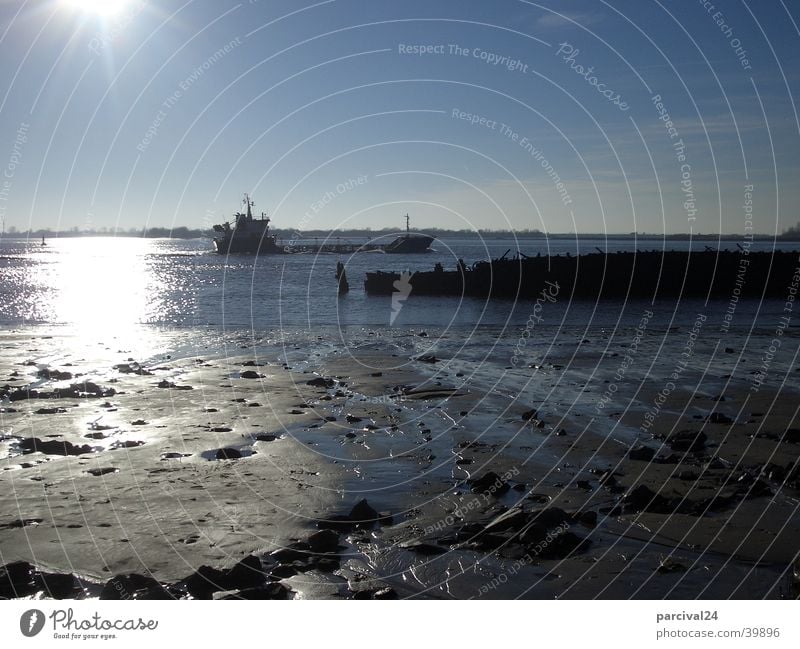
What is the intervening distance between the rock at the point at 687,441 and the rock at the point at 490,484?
3441 mm

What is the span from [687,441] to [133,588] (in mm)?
8966

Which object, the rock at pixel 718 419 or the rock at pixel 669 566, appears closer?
the rock at pixel 669 566

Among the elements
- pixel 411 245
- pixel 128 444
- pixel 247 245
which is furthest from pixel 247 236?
pixel 128 444

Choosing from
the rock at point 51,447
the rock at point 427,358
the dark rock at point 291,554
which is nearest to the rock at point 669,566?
the dark rock at point 291,554

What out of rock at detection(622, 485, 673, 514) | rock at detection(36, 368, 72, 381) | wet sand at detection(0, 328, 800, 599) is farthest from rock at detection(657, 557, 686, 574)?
rock at detection(36, 368, 72, 381)

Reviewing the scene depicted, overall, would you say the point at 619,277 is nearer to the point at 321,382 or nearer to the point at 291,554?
the point at 321,382

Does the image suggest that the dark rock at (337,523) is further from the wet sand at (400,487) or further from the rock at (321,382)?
the rock at (321,382)

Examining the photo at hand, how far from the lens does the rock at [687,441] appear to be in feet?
37.9

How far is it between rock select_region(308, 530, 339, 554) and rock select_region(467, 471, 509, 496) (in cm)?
244

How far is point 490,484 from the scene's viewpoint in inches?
387

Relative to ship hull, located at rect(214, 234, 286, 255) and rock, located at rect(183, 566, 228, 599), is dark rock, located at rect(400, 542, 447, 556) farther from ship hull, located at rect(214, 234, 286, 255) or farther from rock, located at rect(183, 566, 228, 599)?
ship hull, located at rect(214, 234, 286, 255)

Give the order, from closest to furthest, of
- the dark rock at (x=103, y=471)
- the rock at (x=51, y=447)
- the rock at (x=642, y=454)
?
1. the dark rock at (x=103, y=471)
2. the rock at (x=642, y=454)
3. the rock at (x=51, y=447)

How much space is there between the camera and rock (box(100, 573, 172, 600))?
21.8 feet

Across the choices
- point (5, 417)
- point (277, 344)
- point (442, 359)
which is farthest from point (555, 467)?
point (277, 344)
